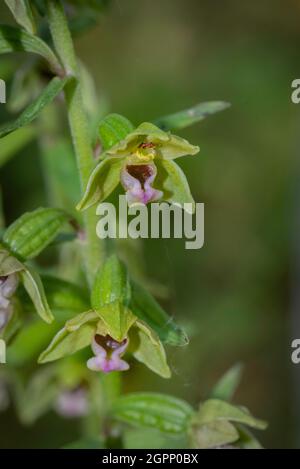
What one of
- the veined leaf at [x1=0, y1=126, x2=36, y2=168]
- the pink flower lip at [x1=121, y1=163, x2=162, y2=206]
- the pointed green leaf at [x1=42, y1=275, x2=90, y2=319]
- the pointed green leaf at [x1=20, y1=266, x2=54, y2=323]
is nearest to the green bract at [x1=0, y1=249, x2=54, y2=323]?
the pointed green leaf at [x1=20, y1=266, x2=54, y2=323]

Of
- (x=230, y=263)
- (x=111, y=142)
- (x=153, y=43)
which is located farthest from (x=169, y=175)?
(x=153, y=43)

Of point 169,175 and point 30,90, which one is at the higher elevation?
point 30,90

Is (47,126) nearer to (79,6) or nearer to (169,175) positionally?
(79,6)

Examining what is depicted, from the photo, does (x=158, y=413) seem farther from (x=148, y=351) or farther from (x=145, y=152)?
(x=145, y=152)

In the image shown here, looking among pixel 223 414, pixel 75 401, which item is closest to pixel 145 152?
pixel 223 414

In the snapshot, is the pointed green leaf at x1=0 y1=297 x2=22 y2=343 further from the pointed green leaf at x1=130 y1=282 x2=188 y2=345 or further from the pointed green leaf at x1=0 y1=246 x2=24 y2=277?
the pointed green leaf at x1=130 y1=282 x2=188 y2=345
